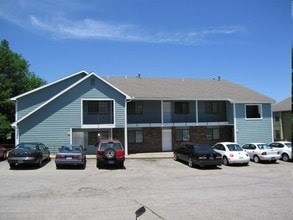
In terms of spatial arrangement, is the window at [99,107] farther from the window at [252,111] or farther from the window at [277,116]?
the window at [277,116]

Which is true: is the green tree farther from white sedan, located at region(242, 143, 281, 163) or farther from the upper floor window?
white sedan, located at region(242, 143, 281, 163)

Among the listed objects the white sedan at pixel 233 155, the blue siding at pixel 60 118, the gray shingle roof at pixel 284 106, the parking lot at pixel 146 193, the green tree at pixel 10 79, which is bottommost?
the parking lot at pixel 146 193

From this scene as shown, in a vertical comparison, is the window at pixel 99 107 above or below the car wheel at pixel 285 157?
above

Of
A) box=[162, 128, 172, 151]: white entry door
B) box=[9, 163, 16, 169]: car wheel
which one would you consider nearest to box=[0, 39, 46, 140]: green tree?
box=[162, 128, 172, 151]: white entry door

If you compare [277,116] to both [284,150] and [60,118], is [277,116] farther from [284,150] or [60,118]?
[60,118]

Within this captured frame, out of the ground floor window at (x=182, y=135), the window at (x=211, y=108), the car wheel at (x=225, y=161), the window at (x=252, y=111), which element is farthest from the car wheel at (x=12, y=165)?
the window at (x=252, y=111)

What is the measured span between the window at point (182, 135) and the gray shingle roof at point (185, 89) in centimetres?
342

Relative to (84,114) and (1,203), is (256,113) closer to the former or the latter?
(84,114)

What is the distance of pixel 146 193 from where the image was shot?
14109 mm

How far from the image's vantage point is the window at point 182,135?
35125mm

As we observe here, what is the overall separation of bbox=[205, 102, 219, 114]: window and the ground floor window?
3002 mm

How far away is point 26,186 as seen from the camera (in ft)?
50.8

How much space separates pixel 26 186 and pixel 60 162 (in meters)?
6.07

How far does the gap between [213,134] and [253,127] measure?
3944 mm
